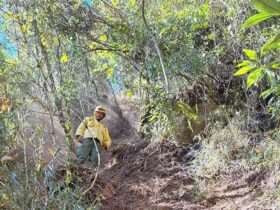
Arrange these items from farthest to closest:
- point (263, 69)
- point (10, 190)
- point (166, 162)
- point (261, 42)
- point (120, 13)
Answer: point (120, 13)
point (166, 162)
point (261, 42)
point (10, 190)
point (263, 69)

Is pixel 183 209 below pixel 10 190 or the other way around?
below

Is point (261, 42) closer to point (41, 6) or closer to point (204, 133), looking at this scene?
point (204, 133)

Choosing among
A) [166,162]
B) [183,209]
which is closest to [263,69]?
[183,209]

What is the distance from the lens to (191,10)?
6102 mm

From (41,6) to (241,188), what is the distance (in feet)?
10.0

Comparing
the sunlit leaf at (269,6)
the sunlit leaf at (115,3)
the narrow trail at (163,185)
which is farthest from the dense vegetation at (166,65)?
the sunlit leaf at (269,6)

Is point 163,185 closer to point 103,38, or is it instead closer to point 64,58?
point 64,58

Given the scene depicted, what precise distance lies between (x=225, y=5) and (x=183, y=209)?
2.62 m

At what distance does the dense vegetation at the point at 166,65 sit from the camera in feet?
17.0

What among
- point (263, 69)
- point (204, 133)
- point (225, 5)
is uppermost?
point (225, 5)

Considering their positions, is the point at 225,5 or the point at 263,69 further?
the point at 225,5

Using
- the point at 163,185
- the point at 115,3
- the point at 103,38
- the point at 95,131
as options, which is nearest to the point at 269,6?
the point at 163,185

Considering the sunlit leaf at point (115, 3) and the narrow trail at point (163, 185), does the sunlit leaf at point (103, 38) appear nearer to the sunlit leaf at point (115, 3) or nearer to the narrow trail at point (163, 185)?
the sunlit leaf at point (115, 3)

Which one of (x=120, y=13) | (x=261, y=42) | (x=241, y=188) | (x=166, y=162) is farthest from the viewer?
(x=120, y=13)
